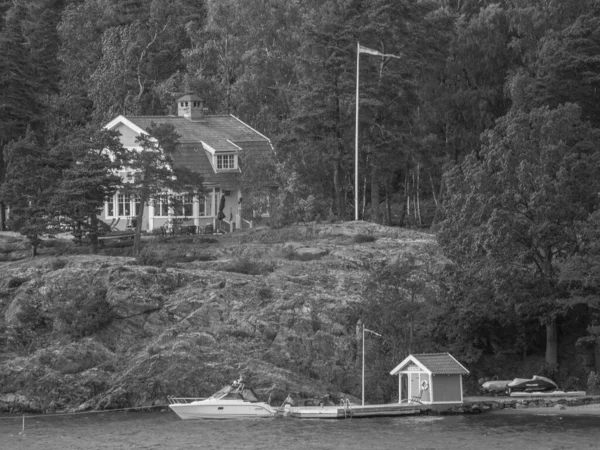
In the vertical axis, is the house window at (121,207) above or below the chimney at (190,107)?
below

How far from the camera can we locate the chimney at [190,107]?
9194 centimetres

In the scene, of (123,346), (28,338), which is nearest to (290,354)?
(123,346)

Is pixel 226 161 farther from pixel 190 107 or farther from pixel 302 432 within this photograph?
pixel 302 432

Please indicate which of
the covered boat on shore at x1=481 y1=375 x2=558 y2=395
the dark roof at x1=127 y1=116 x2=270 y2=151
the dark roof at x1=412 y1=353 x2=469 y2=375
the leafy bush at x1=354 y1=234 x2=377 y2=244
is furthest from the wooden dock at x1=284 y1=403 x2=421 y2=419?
the dark roof at x1=127 y1=116 x2=270 y2=151

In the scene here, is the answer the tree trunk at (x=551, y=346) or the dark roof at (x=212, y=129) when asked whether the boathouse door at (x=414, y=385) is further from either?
the dark roof at (x=212, y=129)

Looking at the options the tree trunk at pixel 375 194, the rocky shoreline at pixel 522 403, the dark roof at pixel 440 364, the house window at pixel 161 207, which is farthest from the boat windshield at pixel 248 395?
the tree trunk at pixel 375 194

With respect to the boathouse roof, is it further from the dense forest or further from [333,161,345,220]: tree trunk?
[333,161,345,220]: tree trunk

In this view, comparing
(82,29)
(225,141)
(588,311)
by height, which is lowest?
(588,311)

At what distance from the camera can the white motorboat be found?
A: 61312 mm

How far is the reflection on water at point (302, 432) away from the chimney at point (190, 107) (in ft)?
111

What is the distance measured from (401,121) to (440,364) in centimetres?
2827

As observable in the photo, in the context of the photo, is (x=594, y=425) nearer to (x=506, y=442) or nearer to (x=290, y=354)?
(x=506, y=442)

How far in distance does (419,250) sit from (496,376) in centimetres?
970

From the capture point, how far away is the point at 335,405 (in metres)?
63.0
